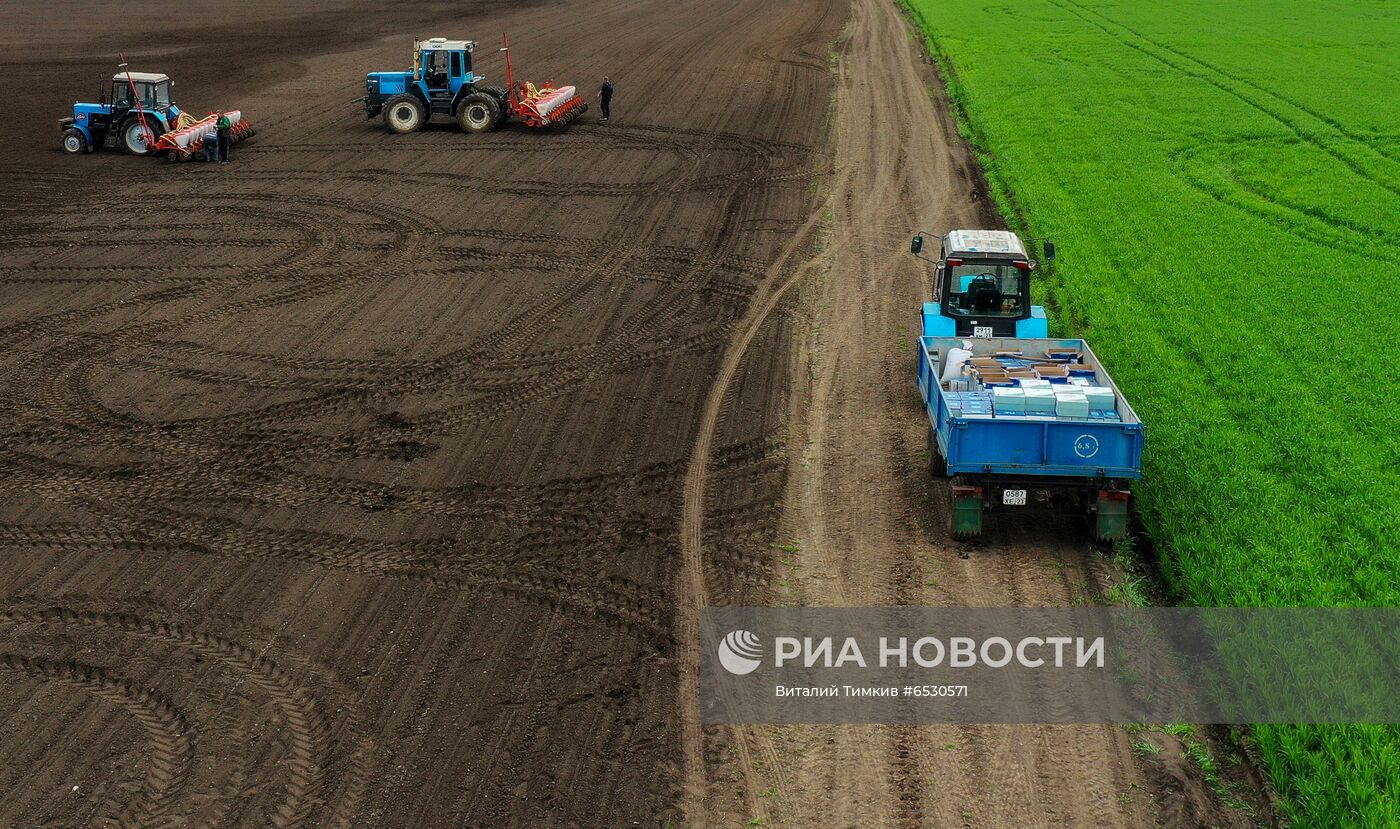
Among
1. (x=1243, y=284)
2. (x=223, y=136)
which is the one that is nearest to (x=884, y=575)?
(x=1243, y=284)

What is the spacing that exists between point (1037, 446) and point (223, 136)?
27864 mm

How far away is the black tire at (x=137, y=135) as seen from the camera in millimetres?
35594

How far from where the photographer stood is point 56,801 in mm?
10602

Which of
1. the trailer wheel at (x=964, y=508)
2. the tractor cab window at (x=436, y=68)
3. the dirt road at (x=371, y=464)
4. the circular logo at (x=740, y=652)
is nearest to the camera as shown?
the dirt road at (x=371, y=464)

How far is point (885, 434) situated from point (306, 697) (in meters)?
9.27

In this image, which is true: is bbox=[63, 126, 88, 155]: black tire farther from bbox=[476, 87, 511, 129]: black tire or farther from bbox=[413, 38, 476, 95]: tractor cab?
bbox=[476, 87, 511, 129]: black tire

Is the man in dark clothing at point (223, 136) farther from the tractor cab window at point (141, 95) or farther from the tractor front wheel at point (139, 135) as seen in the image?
the tractor cab window at point (141, 95)

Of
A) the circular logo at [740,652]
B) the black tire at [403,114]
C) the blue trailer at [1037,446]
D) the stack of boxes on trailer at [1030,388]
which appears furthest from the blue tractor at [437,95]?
the circular logo at [740,652]

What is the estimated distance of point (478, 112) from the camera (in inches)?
1533

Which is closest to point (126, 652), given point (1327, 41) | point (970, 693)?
point (970, 693)

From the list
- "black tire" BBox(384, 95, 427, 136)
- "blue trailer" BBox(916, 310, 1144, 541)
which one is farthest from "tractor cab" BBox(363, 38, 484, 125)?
"blue trailer" BBox(916, 310, 1144, 541)

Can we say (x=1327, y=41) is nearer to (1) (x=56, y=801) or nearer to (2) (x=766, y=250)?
(2) (x=766, y=250)

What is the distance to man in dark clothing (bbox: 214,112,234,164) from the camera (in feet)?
114

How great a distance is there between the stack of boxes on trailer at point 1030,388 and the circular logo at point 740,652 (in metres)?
3.88
